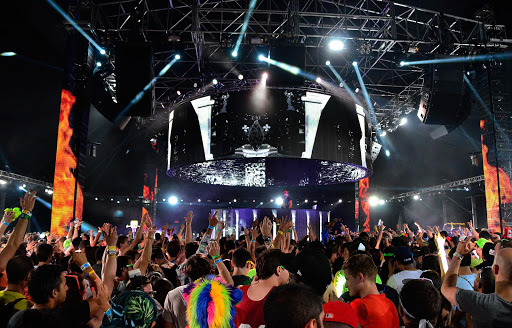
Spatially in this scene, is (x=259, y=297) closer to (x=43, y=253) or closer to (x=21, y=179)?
(x=43, y=253)

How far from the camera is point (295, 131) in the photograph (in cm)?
1183

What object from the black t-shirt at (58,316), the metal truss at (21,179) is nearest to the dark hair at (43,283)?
the black t-shirt at (58,316)

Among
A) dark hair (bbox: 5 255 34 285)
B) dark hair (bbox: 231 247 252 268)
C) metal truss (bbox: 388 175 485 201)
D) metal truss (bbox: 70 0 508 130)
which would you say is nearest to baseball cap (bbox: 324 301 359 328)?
dark hair (bbox: 231 247 252 268)

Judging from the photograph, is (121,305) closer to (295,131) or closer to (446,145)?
(295,131)

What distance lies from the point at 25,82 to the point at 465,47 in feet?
54.7

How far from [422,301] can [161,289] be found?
2205 mm

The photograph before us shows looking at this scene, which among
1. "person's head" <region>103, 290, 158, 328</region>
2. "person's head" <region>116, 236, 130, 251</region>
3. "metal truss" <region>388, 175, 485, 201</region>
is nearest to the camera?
"person's head" <region>103, 290, 158, 328</region>

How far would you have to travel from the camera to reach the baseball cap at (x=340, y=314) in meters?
2.02

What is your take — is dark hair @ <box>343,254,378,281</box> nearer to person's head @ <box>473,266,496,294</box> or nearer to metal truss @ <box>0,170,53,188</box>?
person's head @ <box>473,266,496,294</box>

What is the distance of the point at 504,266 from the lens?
2.39 metres

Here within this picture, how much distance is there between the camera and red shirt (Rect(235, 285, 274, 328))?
8.02 feet

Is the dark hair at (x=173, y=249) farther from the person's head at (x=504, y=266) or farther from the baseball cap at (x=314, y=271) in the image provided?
the person's head at (x=504, y=266)

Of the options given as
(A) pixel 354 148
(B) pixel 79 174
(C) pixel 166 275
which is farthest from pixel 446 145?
(C) pixel 166 275

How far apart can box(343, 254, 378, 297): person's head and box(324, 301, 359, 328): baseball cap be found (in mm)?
810
